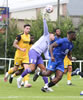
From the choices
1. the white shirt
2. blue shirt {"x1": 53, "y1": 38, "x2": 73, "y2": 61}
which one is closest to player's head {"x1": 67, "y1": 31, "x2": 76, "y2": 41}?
blue shirt {"x1": 53, "y1": 38, "x2": 73, "y2": 61}

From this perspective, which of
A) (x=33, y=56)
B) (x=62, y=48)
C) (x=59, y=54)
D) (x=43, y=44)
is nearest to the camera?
(x=62, y=48)

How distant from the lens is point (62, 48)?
1144cm

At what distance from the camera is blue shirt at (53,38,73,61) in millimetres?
11266

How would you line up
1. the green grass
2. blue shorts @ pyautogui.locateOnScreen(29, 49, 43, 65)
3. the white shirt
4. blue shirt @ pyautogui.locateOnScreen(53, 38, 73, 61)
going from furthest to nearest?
1. blue shorts @ pyautogui.locateOnScreen(29, 49, 43, 65)
2. the white shirt
3. blue shirt @ pyautogui.locateOnScreen(53, 38, 73, 61)
4. the green grass

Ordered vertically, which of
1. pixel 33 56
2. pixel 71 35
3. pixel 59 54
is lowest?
pixel 33 56

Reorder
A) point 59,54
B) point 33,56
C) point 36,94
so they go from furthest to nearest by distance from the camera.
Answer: point 33,56 → point 59,54 → point 36,94

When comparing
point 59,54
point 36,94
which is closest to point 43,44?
point 59,54

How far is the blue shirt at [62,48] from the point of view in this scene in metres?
11.3

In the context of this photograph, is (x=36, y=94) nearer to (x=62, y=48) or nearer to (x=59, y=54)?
(x=59, y=54)

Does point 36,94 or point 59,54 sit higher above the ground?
point 59,54

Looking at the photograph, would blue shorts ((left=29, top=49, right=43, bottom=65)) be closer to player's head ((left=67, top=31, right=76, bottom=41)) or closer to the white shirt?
the white shirt

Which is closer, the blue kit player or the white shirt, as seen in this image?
the blue kit player

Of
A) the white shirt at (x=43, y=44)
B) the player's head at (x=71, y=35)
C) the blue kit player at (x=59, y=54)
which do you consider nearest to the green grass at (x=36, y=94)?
the blue kit player at (x=59, y=54)

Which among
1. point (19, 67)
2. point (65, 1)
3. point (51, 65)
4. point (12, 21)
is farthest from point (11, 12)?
point (51, 65)
